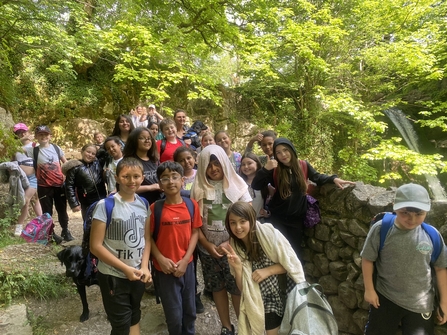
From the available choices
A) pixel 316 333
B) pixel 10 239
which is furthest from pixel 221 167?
pixel 10 239

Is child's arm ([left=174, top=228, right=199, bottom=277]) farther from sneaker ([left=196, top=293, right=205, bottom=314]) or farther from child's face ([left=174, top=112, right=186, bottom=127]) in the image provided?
child's face ([left=174, top=112, right=186, bottom=127])

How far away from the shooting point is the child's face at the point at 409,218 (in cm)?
178

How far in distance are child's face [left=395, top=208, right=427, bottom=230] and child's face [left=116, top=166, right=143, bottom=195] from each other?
186 centimetres

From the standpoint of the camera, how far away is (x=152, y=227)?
213 centimetres

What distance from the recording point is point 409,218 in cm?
181

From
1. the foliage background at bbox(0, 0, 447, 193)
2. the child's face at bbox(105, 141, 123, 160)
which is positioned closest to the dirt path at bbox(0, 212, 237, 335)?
the child's face at bbox(105, 141, 123, 160)

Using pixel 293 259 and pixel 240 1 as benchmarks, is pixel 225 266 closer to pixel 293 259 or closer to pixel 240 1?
pixel 293 259

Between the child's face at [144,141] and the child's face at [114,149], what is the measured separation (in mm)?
564

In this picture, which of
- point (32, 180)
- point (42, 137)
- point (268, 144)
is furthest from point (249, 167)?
point (32, 180)

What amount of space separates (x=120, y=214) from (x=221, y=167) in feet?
3.05

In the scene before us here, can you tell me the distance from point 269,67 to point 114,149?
22.0 feet

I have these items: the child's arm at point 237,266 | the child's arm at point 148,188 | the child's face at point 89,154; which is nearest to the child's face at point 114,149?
the child's face at point 89,154

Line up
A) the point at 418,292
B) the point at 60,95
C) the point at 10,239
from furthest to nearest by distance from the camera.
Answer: the point at 60,95 → the point at 10,239 → the point at 418,292

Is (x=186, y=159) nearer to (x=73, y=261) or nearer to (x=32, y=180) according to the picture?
(x=73, y=261)
